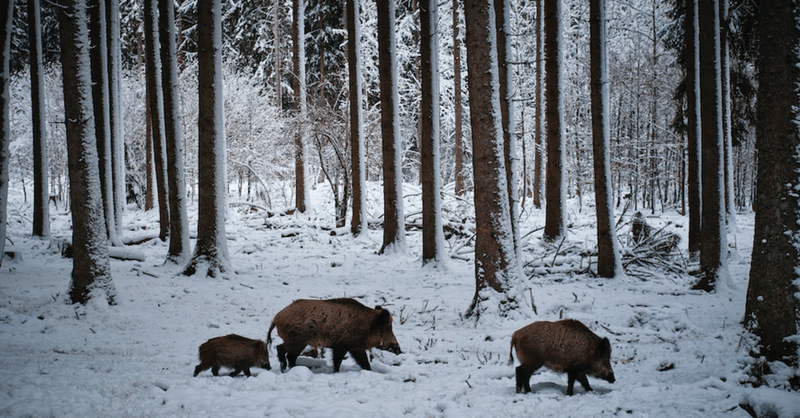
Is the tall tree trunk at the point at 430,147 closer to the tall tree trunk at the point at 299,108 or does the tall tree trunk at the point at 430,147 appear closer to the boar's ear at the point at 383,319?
the boar's ear at the point at 383,319

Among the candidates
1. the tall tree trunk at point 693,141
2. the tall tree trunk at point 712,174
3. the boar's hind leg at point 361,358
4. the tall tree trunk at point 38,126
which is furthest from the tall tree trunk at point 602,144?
the tall tree trunk at point 38,126

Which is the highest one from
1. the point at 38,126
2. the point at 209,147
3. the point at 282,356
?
the point at 38,126

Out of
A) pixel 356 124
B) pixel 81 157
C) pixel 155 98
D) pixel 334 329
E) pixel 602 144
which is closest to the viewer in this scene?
pixel 334 329

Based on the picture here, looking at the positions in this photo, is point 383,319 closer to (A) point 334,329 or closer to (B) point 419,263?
(A) point 334,329

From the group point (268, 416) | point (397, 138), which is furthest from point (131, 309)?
point (397, 138)

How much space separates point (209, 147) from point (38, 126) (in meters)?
7.06

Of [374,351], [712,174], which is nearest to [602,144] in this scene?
[712,174]

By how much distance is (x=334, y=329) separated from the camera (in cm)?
450

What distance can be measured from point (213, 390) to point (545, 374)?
3.37 meters

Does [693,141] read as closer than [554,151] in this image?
Yes

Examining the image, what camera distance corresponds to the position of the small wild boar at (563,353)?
395 cm

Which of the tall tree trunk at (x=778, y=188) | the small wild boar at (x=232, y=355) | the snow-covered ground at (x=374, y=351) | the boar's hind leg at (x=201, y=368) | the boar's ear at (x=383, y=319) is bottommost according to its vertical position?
the snow-covered ground at (x=374, y=351)

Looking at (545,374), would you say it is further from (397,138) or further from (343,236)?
(343,236)

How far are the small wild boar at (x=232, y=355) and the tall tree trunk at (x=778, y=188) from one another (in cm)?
486
